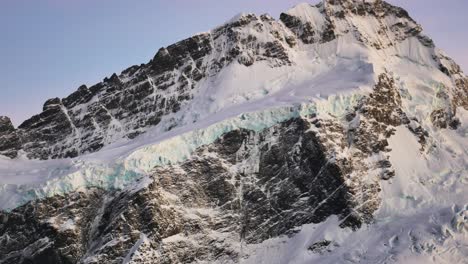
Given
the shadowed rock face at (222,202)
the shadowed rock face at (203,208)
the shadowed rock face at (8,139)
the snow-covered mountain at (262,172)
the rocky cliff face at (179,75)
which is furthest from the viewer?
the shadowed rock face at (8,139)

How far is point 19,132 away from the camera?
7515 inches

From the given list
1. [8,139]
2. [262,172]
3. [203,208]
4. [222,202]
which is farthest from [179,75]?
[203,208]

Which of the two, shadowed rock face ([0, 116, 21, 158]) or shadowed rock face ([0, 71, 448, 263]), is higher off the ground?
shadowed rock face ([0, 116, 21, 158])

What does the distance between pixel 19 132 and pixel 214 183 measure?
61.8 meters

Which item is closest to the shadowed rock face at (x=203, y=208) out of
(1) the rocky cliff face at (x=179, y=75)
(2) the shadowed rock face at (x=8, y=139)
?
(1) the rocky cliff face at (x=179, y=75)

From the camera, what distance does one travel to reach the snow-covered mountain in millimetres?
140625

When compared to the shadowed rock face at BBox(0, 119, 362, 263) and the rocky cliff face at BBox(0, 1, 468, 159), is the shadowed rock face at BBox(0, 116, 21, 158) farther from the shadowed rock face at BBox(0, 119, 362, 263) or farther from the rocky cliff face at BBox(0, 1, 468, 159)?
the shadowed rock face at BBox(0, 119, 362, 263)

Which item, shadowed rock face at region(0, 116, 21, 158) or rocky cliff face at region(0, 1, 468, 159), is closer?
rocky cliff face at region(0, 1, 468, 159)

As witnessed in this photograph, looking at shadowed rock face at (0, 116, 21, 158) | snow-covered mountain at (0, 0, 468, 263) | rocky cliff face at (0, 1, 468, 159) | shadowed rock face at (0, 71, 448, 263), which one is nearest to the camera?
shadowed rock face at (0, 71, 448, 263)

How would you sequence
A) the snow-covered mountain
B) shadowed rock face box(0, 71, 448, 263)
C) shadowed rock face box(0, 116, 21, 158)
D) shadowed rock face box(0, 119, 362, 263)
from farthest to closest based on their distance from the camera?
shadowed rock face box(0, 116, 21, 158) → the snow-covered mountain → shadowed rock face box(0, 71, 448, 263) → shadowed rock face box(0, 119, 362, 263)

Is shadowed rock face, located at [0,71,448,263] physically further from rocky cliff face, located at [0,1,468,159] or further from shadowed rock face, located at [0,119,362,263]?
rocky cliff face, located at [0,1,468,159]

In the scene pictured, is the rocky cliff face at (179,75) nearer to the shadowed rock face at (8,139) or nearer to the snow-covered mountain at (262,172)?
the shadowed rock face at (8,139)

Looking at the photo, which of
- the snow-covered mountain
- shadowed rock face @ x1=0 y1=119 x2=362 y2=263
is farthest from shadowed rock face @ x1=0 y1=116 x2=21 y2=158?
shadowed rock face @ x1=0 y1=119 x2=362 y2=263

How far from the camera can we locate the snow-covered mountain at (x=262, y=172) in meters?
141
